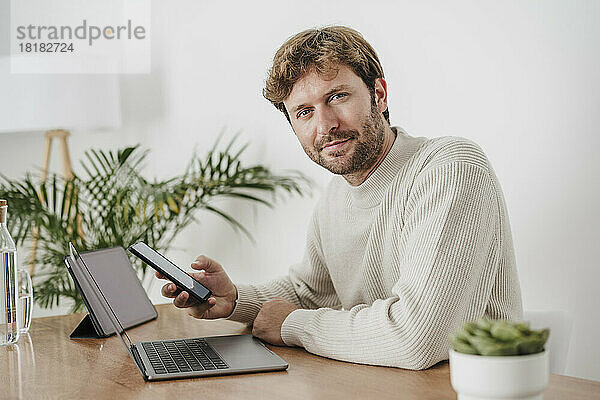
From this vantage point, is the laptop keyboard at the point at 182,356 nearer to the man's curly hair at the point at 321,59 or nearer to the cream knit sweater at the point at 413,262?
the cream knit sweater at the point at 413,262

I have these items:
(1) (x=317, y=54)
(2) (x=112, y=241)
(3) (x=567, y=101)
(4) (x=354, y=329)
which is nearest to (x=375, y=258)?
(4) (x=354, y=329)

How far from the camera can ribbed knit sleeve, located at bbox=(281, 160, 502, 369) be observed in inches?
51.1

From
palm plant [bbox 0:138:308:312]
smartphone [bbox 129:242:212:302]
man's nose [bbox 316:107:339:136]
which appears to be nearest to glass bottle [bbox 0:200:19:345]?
smartphone [bbox 129:242:212:302]

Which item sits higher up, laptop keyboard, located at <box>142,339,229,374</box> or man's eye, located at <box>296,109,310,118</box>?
man's eye, located at <box>296,109,310,118</box>

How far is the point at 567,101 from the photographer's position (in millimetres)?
1767

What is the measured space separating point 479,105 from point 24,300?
46.2 inches

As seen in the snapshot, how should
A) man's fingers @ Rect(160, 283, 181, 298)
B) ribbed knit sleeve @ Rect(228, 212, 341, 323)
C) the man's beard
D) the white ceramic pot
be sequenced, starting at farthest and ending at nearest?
ribbed knit sleeve @ Rect(228, 212, 341, 323) < the man's beard < man's fingers @ Rect(160, 283, 181, 298) < the white ceramic pot

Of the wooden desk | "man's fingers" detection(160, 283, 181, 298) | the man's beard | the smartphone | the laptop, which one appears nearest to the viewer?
the wooden desk

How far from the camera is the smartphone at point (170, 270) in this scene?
148 centimetres

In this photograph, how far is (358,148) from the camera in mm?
1690

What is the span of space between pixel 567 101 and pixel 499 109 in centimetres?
20

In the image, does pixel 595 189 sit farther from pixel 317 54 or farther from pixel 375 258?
pixel 317 54

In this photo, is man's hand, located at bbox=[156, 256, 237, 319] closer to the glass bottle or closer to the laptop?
the laptop

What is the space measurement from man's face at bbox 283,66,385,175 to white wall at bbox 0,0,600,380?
0.38m
